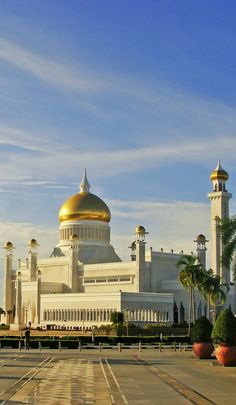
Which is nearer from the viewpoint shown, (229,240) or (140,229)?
(229,240)

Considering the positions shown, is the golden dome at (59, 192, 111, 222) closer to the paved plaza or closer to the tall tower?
the tall tower

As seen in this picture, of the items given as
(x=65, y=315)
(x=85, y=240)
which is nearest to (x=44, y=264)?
(x=85, y=240)

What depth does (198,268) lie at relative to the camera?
7825cm

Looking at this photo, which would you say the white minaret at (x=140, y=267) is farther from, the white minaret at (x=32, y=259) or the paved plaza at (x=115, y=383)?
the paved plaza at (x=115, y=383)

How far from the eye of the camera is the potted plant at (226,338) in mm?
35406

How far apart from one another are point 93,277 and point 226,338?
242ft

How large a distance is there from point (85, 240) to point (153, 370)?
8588 centimetres

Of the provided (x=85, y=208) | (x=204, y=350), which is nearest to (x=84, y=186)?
(x=85, y=208)

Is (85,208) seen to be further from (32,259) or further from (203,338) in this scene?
(203,338)

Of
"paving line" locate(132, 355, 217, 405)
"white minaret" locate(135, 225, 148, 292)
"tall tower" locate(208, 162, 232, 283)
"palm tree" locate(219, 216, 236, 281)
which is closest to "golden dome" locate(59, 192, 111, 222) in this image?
"white minaret" locate(135, 225, 148, 292)

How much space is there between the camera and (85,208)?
11694 centimetres

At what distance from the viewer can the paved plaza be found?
68.7 ft

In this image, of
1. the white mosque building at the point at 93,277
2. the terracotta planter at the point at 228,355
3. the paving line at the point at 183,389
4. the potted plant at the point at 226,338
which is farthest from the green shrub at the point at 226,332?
the white mosque building at the point at 93,277

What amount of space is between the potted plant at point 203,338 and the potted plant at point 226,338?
18.3 ft
